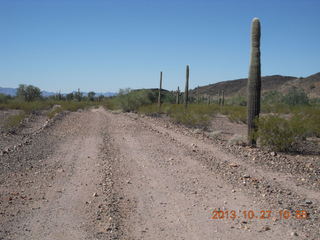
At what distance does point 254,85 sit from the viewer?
12211 millimetres

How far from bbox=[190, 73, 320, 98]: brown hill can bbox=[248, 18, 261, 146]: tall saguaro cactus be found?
201ft

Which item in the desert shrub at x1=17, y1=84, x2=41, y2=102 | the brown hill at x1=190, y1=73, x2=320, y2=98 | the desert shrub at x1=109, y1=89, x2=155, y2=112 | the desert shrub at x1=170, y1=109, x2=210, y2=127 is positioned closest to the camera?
the desert shrub at x1=170, y1=109, x2=210, y2=127

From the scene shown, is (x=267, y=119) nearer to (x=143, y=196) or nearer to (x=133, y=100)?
(x=143, y=196)

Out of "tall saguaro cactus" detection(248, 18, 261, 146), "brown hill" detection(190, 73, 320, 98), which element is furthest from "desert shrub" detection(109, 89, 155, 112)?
"brown hill" detection(190, 73, 320, 98)

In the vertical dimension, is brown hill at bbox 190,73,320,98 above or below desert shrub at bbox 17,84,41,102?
above

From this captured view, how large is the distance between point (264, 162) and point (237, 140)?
10.9 feet

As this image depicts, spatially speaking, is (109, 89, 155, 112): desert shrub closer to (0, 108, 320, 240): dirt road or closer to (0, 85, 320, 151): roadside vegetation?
(0, 85, 320, 151): roadside vegetation

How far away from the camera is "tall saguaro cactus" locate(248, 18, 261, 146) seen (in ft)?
39.9

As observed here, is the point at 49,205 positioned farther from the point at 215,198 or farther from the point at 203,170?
the point at 203,170

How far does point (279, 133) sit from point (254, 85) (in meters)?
2.06

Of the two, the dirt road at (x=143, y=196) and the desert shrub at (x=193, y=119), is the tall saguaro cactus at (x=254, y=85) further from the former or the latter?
the desert shrub at (x=193, y=119)

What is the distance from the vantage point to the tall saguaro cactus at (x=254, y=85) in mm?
12164

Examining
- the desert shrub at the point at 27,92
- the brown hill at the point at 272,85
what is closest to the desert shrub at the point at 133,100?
the desert shrub at the point at 27,92
